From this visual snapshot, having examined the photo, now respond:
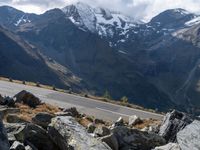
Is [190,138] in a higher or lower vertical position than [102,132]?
higher

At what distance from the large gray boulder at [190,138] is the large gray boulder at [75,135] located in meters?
2.67

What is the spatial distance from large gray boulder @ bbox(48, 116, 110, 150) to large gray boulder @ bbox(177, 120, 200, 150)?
2.67 meters

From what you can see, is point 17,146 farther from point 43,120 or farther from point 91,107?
point 91,107

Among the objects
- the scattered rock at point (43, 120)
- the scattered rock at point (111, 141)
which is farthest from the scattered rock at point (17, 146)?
the scattered rock at point (43, 120)

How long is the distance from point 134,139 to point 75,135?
4.23 metres

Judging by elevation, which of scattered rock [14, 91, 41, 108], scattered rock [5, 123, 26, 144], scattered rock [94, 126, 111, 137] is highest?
scattered rock [14, 91, 41, 108]

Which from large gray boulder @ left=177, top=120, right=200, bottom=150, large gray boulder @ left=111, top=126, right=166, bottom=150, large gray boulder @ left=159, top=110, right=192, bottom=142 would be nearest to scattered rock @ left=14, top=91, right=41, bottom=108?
large gray boulder @ left=159, top=110, right=192, bottom=142

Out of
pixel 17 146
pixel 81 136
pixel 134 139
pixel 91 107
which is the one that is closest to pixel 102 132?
pixel 134 139

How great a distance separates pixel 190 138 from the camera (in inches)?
616

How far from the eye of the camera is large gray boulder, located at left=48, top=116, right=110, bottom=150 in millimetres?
14039

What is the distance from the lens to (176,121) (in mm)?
20656

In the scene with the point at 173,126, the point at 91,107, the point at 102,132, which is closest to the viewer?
the point at 102,132

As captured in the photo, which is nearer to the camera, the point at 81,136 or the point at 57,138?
the point at 81,136

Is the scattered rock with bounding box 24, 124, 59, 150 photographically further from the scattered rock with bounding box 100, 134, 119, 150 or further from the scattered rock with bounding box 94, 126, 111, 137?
the scattered rock with bounding box 94, 126, 111, 137
